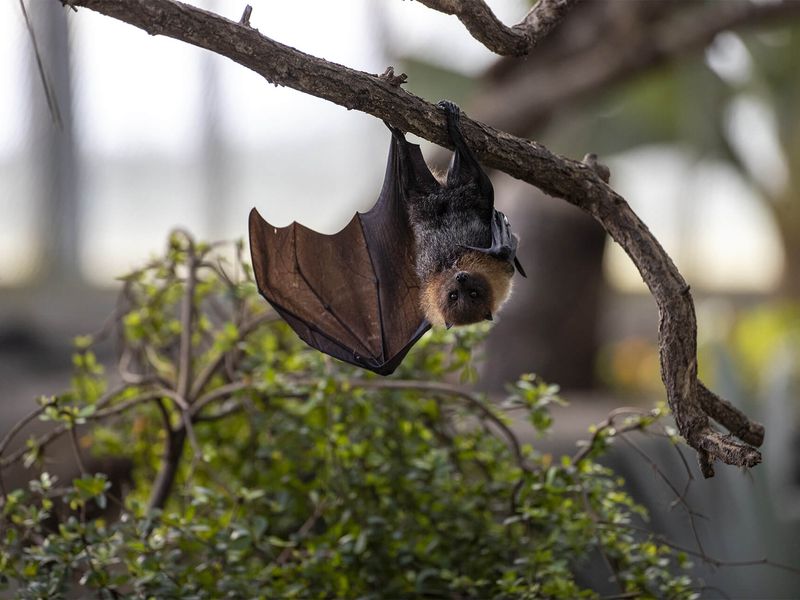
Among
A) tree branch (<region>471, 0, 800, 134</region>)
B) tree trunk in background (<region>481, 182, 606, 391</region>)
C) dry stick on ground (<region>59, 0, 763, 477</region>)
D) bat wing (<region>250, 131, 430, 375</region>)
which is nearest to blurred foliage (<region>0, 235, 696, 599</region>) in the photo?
bat wing (<region>250, 131, 430, 375</region>)

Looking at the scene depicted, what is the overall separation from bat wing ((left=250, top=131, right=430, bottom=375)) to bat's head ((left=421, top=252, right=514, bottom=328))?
57mm

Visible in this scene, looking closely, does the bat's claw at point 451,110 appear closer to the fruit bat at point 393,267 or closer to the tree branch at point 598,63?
the fruit bat at point 393,267

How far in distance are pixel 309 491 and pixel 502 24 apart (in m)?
1.53

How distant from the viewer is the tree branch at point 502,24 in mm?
1972

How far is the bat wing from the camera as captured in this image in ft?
8.11

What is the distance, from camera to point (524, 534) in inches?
104

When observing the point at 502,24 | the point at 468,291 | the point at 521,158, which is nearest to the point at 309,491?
the point at 468,291

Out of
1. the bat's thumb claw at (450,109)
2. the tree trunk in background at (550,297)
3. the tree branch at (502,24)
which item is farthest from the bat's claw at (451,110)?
the tree trunk in background at (550,297)

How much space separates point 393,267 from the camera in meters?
2.65

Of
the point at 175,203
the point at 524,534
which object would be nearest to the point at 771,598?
the point at 524,534

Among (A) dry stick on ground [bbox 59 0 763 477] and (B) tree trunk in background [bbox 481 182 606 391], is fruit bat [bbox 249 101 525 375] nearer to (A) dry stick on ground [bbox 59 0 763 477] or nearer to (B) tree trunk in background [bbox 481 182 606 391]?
(A) dry stick on ground [bbox 59 0 763 477]

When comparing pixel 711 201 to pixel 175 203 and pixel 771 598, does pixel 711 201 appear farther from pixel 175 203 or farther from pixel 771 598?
pixel 771 598

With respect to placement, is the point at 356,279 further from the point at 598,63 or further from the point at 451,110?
the point at 598,63

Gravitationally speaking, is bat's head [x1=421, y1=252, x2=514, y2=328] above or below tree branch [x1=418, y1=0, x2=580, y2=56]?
below
